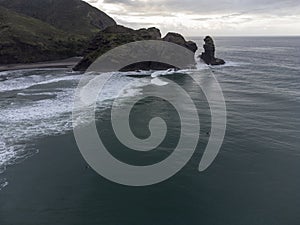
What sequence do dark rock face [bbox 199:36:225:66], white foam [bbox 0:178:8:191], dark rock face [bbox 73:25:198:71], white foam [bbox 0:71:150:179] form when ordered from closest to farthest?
white foam [bbox 0:178:8:191]
white foam [bbox 0:71:150:179]
dark rock face [bbox 73:25:198:71]
dark rock face [bbox 199:36:225:66]

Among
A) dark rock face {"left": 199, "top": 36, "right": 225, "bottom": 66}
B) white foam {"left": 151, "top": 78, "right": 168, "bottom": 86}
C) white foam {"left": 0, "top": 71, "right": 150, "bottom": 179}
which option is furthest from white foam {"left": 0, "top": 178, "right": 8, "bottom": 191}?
dark rock face {"left": 199, "top": 36, "right": 225, "bottom": 66}

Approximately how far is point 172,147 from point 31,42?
4091 inches

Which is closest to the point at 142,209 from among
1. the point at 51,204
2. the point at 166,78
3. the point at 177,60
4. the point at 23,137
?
the point at 51,204

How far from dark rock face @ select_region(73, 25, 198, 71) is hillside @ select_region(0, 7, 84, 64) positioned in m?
18.5

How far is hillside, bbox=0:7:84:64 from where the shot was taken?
11969cm

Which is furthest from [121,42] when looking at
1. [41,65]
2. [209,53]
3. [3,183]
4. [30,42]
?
[3,183]

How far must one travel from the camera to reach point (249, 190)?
2977 centimetres

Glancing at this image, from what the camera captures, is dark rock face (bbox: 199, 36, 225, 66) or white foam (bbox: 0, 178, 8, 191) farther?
dark rock face (bbox: 199, 36, 225, 66)

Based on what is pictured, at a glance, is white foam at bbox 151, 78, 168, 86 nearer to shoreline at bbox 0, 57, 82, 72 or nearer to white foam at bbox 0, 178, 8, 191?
shoreline at bbox 0, 57, 82, 72

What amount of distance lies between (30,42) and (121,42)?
38.5 metres

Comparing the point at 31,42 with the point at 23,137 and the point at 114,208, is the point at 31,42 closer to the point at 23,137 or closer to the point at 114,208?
the point at 23,137

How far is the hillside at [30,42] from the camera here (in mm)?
119688

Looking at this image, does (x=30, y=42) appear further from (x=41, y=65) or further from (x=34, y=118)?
(x=34, y=118)

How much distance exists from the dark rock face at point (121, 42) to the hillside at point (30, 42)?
729 inches
